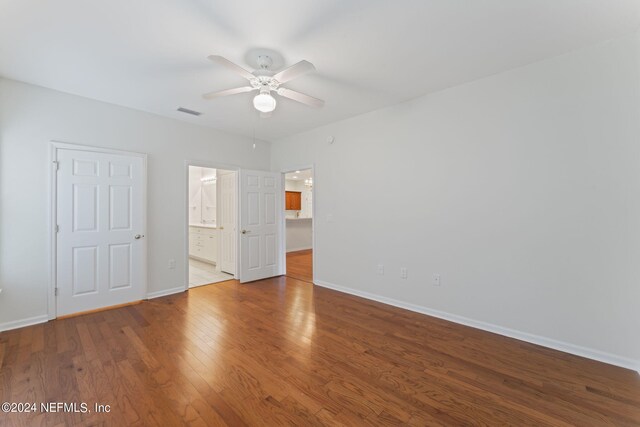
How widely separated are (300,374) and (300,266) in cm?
405

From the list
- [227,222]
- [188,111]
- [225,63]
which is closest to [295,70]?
[225,63]

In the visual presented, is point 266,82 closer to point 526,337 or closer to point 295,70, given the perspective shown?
point 295,70

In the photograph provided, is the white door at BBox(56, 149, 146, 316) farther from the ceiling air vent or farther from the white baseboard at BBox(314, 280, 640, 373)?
the white baseboard at BBox(314, 280, 640, 373)

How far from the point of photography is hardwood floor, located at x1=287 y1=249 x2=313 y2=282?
16.8 feet

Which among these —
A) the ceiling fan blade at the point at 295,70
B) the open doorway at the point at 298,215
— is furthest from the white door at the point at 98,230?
the open doorway at the point at 298,215

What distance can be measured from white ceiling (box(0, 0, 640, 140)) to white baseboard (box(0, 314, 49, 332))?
263 centimetres

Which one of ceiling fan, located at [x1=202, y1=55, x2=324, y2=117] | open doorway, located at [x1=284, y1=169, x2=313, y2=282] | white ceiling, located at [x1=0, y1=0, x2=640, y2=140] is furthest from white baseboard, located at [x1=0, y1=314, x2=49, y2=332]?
open doorway, located at [x1=284, y1=169, x2=313, y2=282]

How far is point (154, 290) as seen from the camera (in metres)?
3.81

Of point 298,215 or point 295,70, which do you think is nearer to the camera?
point 295,70

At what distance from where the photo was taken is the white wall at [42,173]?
2.80m

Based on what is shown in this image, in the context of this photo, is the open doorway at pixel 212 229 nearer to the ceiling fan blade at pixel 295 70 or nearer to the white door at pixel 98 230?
the white door at pixel 98 230

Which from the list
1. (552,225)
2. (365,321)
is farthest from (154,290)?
(552,225)

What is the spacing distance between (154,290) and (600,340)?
5.08 meters

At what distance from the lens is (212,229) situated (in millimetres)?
5965
